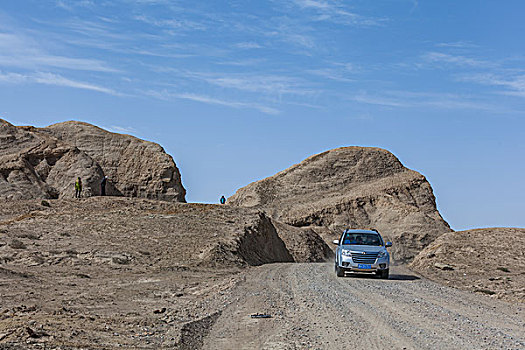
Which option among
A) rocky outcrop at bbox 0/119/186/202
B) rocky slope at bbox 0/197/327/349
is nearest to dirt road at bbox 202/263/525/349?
rocky slope at bbox 0/197/327/349

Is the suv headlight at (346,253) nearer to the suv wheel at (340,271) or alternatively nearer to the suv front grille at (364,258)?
the suv front grille at (364,258)

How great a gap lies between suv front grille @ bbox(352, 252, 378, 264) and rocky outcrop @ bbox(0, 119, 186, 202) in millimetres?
34635

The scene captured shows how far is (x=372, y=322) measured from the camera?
12273mm

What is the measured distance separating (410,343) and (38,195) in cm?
4491

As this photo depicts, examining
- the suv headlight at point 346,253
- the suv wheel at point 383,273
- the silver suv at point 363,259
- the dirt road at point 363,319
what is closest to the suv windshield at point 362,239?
the silver suv at point 363,259

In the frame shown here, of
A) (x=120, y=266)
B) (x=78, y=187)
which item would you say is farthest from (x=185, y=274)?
(x=78, y=187)

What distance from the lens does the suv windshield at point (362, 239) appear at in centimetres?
2344

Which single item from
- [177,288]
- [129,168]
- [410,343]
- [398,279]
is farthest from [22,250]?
[129,168]

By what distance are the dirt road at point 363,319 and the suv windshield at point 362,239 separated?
341 centimetres

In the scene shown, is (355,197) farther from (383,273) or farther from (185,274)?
(383,273)

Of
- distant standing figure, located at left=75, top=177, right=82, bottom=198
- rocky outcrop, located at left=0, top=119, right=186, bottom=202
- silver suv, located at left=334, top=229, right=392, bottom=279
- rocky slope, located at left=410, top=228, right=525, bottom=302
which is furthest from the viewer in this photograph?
rocky outcrop, located at left=0, top=119, right=186, bottom=202

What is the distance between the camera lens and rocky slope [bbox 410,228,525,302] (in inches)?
858

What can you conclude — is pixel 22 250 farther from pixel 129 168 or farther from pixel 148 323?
pixel 129 168

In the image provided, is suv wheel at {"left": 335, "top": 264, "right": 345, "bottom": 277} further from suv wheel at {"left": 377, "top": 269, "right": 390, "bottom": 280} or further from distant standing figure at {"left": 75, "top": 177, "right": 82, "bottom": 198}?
distant standing figure at {"left": 75, "top": 177, "right": 82, "bottom": 198}
